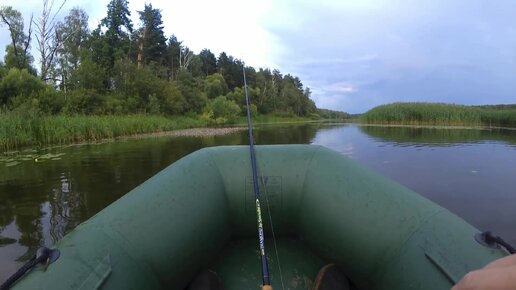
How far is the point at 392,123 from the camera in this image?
3200 centimetres

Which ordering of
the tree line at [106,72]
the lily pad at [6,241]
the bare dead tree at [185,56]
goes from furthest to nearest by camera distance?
the bare dead tree at [185,56], the tree line at [106,72], the lily pad at [6,241]

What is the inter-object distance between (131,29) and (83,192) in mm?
44294

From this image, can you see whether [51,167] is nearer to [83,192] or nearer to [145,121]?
[83,192]

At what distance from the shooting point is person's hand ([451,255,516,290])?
0.74m

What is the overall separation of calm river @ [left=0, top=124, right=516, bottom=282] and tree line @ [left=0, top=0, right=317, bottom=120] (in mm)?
6993

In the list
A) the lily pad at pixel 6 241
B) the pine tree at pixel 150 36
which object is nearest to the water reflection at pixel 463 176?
the lily pad at pixel 6 241

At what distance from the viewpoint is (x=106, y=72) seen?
1332 inches

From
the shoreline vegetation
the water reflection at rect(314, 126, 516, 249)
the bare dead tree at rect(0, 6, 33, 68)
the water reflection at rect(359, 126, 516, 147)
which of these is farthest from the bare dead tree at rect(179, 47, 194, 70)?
the water reflection at rect(314, 126, 516, 249)

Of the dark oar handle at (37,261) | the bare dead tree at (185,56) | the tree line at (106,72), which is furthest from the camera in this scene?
the bare dead tree at (185,56)

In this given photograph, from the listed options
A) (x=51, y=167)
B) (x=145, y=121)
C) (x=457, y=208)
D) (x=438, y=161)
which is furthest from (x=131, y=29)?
(x=457, y=208)

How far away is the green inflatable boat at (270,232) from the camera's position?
6.19 feet

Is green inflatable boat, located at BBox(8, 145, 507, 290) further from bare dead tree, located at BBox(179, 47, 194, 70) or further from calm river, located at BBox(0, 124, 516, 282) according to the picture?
bare dead tree, located at BBox(179, 47, 194, 70)

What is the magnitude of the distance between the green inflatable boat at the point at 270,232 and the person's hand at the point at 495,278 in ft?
3.66

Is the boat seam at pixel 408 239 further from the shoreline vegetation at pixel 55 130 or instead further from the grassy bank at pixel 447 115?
the grassy bank at pixel 447 115
